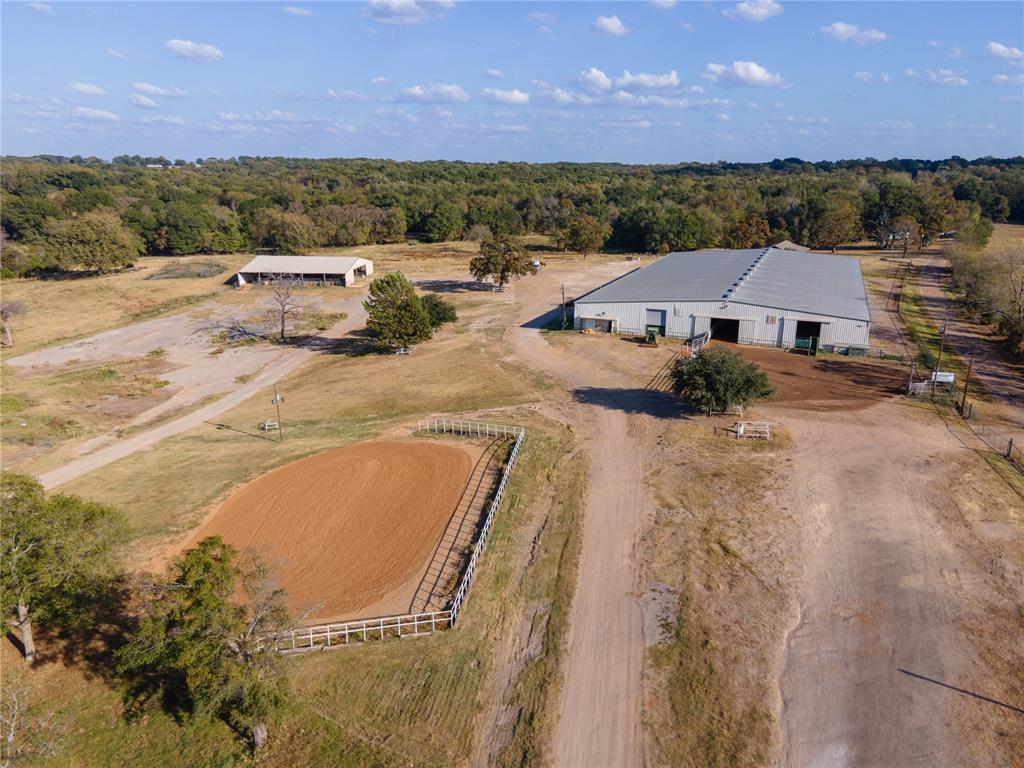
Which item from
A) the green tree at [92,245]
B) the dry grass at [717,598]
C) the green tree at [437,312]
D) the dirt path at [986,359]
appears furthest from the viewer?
the green tree at [92,245]

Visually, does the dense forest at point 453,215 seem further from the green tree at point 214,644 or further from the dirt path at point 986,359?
the green tree at point 214,644

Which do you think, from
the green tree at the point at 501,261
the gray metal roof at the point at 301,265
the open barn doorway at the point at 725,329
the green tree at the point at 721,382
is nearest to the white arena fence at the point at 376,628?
the green tree at the point at 721,382

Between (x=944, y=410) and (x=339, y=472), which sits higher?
(x=944, y=410)

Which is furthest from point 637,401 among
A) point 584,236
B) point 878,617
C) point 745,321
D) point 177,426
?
point 584,236

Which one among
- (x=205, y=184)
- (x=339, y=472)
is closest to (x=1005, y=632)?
(x=339, y=472)

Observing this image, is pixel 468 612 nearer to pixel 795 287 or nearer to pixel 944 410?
pixel 944 410
